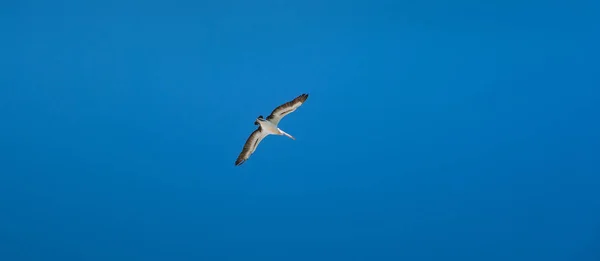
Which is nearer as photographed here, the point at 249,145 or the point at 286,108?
the point at 286,108

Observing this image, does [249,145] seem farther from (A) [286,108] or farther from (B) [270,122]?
(A) [286,108]

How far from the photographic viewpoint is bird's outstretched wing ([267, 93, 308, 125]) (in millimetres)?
7869

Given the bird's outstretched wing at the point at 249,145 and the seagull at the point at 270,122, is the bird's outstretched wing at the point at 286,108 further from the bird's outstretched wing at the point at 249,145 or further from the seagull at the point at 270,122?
the bird's outstretched wing at the point at 249,145

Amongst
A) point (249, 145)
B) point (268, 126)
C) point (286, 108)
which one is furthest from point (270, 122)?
point (249, 145)

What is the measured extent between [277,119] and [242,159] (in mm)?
779

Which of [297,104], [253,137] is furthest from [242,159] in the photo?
[297,104]

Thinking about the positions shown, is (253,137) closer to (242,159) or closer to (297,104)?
(242,159)

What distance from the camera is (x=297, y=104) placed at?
793cm

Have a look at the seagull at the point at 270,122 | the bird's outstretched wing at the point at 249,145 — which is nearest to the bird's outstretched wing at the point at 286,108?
the seagull at the point at 270,122

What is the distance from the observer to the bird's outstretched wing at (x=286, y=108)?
7.87m

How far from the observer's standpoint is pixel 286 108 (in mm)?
8023

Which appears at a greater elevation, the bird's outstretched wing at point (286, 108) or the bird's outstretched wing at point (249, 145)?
the bird's outstretched wing at point (249, 145)

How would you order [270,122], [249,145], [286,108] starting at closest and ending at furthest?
[286,108] → [270,122] → [249,145]

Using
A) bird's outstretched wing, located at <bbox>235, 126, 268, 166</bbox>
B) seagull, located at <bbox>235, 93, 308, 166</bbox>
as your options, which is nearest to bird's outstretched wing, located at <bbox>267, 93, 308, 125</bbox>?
seagull, located at <bbox>235, 93, 308, 166</bbox>
